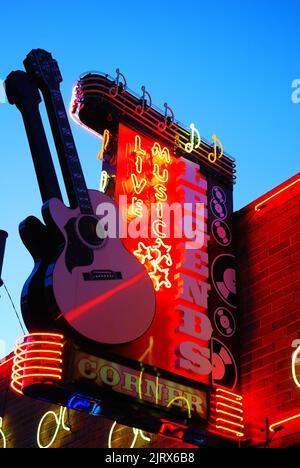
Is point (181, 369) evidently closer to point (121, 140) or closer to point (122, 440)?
point (122, 440)

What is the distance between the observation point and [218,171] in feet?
41.8

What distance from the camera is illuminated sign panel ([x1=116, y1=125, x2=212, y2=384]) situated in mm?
10062

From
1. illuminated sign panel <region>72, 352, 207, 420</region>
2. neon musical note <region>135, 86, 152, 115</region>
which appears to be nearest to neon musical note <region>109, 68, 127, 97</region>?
neon musical note <region>135, 86, 152, 115</region>

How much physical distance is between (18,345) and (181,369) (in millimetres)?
2250

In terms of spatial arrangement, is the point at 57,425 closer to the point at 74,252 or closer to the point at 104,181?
the point at 104,181

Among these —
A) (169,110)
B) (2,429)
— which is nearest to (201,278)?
(169,110)

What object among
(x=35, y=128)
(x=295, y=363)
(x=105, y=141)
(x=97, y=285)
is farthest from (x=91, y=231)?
(x=295, y=363)

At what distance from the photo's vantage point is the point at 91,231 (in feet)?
32.9

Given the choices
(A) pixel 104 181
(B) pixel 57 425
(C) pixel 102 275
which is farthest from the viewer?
(B) pixel 57 425

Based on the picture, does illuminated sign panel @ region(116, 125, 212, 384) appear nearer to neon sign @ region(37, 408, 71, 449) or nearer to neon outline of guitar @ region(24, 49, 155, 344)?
neon outline of guitar @ region(24, 49, 155, 344)

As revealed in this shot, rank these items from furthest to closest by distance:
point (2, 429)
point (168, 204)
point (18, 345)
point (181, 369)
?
point (2, 429) < point (168, 204) < point (181, 369) < point (18, 345)

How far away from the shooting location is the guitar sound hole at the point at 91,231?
9882mm

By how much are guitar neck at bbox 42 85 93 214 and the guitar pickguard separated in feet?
1.69

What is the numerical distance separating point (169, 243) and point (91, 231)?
61.2 inches
